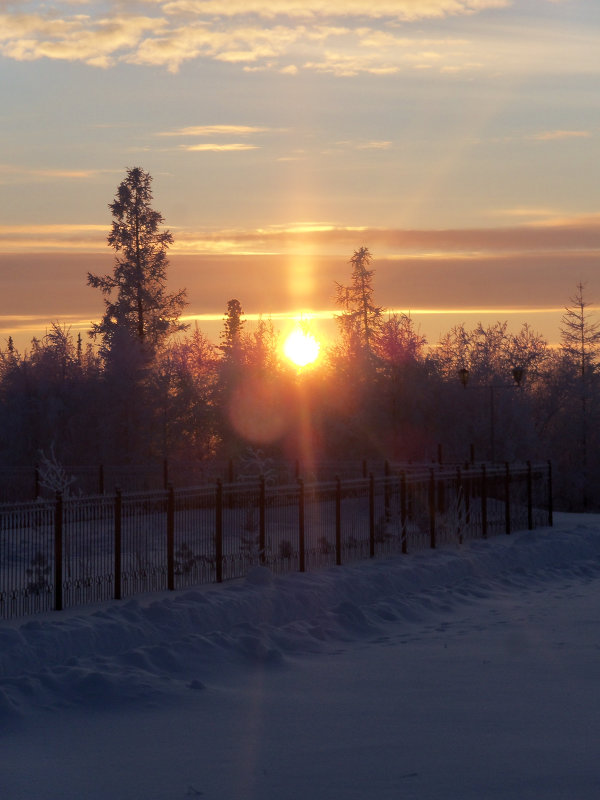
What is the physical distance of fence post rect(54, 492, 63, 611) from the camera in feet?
53.0

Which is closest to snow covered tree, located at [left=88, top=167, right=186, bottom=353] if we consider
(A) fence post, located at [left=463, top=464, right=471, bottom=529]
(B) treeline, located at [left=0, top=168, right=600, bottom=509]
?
(B) treeline, located at [left=0, top=168, right=600, bottom=509]

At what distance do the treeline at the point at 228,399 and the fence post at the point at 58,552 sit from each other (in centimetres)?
3185

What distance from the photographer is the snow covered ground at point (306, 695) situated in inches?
367

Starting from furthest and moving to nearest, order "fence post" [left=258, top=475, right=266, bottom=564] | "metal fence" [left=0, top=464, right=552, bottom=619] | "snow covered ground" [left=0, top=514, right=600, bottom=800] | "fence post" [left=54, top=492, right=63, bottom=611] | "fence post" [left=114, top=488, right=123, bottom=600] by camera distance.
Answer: "fence post" [left=258, top=475, right=266, bottom=564] → "fence post" [left=114, top=488, right=123, bottom=600] → "metal fence" [left=0, top=464, right=552, bottom=619] → "fence post" [left=54, top=492, right=63, bottom=611] → "snow covered ground" [left=0, top=514, right=600, bottom=800]

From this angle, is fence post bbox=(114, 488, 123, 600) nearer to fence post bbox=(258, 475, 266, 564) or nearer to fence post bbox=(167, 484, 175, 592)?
fence post bbox=(167, 484, 175, 592)

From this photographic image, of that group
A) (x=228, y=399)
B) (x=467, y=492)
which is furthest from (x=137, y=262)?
(x=467, y=492)

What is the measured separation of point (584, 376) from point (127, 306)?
2950 centimetres

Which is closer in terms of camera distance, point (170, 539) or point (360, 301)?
point (170, 539)

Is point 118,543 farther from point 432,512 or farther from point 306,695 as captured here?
point 432,512

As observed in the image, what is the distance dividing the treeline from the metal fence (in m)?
21.8

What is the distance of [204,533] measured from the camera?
19.5 m

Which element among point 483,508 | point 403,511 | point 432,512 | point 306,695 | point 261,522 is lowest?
point 306,695

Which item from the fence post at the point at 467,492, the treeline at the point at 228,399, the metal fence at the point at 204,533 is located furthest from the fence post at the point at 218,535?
the treeline at the point at 228,399

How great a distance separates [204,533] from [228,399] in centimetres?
3420
